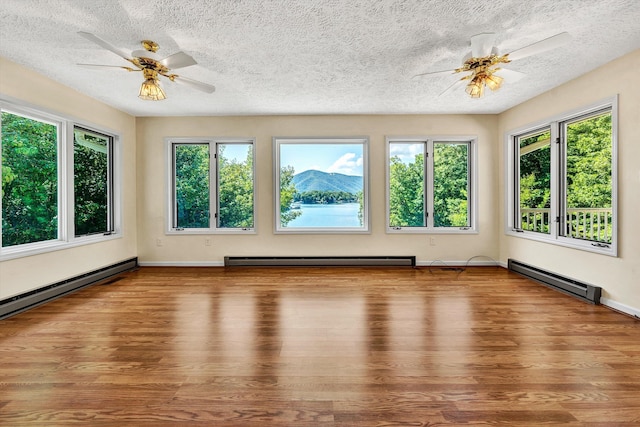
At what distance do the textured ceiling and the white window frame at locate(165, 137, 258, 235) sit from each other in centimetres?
116

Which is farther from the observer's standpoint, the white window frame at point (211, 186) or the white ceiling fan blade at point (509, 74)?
the white window frame at point (211, 186)

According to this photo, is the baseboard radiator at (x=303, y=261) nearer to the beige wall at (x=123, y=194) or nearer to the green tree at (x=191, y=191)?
the green tree at (x=191, y=191)

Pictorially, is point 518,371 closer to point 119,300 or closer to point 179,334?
point 179,334

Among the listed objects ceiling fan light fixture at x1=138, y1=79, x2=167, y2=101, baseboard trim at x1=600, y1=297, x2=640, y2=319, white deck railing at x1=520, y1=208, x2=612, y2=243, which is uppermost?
ceiling fan light fixture at x1=138, y1=79, x2=167, y2=101

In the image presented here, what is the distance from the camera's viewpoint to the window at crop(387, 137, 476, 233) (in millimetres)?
5199

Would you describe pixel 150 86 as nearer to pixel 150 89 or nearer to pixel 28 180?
pixel 150 89

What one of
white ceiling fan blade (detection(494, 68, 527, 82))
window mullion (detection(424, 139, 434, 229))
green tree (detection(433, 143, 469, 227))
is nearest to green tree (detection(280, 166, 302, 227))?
window mullion (detection(424, 139, 434, 229))

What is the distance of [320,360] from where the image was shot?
6.94 ft

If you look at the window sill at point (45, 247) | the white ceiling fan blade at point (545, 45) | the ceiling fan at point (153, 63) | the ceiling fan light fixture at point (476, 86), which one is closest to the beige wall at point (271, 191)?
the window sill at point (45, 247)

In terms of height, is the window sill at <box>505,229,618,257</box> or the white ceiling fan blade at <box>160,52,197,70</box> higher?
the white ceiling fan blade at <box>160,52,197,70</box>

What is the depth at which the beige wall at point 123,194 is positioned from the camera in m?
3.11

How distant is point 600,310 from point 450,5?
3.21m

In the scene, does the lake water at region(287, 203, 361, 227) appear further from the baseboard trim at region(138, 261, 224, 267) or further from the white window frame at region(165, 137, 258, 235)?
the baseboard trim at region(138, 261, 224, 267)

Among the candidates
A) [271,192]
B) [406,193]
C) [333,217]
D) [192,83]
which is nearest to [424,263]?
[406,193]
